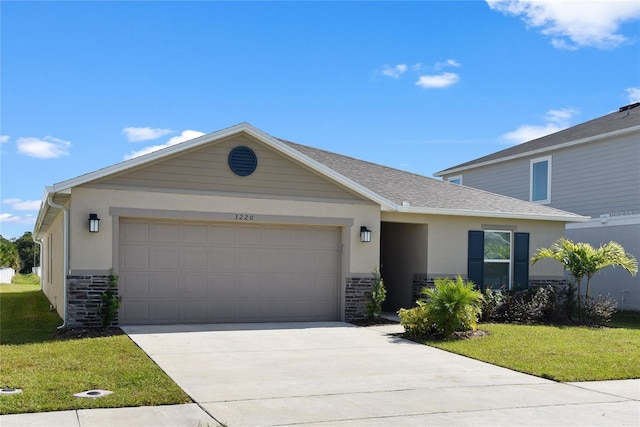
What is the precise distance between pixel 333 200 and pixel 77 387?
26.3ft

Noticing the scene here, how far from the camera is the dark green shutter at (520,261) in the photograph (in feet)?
54.9

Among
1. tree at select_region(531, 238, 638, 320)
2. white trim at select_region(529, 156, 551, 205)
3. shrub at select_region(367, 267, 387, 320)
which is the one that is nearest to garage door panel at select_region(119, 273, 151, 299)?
shrub at select_region(367, 267, 387, 320)

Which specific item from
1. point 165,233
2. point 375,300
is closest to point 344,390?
point 165,233

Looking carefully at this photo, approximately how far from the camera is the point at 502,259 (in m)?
16.7

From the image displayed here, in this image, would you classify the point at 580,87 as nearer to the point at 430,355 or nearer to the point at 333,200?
the point at 333,200

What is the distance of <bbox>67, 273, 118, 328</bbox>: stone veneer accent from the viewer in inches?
477

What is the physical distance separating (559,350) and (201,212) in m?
7.28

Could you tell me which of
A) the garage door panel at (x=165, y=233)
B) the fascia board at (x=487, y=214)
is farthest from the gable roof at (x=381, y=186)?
the garage door panel at (x=165, y=233)

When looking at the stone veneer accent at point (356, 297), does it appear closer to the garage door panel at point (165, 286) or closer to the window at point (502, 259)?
the window at point (502, 259)

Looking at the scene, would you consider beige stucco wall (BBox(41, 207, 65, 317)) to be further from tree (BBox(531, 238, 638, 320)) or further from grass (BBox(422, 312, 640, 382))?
tree (BBox(531, 238, 638, 320))

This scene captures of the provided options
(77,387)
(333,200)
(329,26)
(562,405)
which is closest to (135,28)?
(329,26)

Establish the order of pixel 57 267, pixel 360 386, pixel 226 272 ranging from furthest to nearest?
pixel 57 267 → pixel 226 272 → pixel 360 386

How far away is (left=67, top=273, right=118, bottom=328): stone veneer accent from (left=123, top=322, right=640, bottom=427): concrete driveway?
3.21ft

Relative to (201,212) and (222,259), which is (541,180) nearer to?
(222,259)
